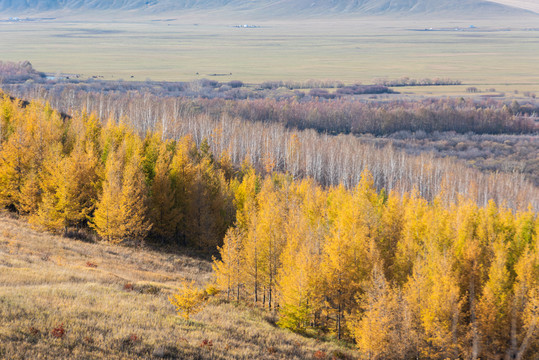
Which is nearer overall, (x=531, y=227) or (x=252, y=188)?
(x=531, y=227)

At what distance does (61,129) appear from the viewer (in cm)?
6844

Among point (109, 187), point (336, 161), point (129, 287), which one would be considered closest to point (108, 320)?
point (129, 287)

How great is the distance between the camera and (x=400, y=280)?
132 feet

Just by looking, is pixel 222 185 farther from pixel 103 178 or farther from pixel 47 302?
pixel 47 302

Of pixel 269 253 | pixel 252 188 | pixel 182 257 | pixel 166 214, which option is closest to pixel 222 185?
pixel 252 188

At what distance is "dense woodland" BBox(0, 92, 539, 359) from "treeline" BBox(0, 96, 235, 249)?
17 cm

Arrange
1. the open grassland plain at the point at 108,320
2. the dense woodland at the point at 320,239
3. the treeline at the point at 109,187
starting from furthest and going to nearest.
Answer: the treeline at the point at 109,187 < the dense woodland at the point at 320,239 < the open grassland plain at the point at 108,320

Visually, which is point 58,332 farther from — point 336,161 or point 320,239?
point 336,161

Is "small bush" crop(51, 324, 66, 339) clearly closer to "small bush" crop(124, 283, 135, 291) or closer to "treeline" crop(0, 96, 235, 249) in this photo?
"small bush" crop(124, 283, 135, 291)

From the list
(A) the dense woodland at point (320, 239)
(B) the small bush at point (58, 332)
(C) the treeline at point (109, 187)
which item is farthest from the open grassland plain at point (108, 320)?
(C) the treeline at point (109, 187)

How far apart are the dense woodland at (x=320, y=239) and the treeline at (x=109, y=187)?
17 centimetres

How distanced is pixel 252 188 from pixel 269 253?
952 inches

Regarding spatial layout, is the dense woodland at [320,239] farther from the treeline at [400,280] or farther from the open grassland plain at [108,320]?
the open grassland plain at [108,320]

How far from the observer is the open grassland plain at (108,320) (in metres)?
22.9
